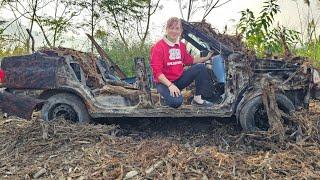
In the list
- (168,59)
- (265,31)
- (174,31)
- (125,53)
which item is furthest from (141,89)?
(125,53)

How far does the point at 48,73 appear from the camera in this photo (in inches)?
237

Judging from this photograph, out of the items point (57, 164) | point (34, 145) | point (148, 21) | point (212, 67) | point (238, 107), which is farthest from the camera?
point (148, 21)

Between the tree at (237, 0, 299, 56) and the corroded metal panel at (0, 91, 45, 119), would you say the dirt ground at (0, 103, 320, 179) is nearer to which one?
the corroded metal panel at (0, 91, 45, 119)

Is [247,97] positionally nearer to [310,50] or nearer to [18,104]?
[18,104]

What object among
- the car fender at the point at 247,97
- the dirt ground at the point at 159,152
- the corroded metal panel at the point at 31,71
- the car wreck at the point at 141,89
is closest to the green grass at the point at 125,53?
the car wreck at the point at 141,89

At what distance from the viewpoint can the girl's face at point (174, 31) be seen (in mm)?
5719

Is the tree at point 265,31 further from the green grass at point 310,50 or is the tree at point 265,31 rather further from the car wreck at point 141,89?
the car wreck at point 141,89

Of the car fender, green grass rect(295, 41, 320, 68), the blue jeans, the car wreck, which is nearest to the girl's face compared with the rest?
the car wreck

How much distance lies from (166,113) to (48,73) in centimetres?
163

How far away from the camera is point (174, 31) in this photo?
5758mm

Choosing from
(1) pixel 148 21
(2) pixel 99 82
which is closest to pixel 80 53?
(2) pixel 99 82

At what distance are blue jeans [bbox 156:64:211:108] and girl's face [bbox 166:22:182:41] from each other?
1.47 ft

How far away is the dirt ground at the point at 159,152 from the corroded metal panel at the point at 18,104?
201 mm

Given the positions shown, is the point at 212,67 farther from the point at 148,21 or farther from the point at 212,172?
the point at 148,21
